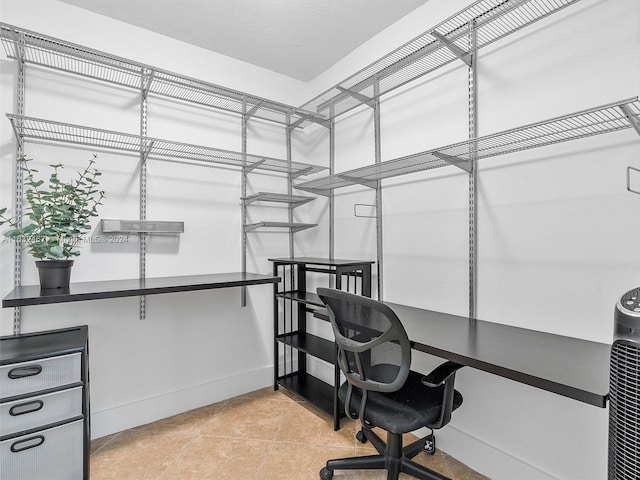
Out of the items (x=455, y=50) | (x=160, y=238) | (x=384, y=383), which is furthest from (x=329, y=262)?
(x=455, y=50)

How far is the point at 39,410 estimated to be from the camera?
1.53 m

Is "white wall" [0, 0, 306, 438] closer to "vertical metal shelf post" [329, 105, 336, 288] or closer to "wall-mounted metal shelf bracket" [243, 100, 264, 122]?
"wall-mounted metal shelf bracket" [243, 100, 264, 122]

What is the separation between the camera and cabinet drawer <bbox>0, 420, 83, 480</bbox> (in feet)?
4.76

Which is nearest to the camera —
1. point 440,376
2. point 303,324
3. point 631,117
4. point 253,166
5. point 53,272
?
point 631,117

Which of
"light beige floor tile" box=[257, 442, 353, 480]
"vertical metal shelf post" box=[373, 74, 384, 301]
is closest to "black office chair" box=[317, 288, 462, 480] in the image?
"light beige floor tile" box=[257, 442, 353, 480]

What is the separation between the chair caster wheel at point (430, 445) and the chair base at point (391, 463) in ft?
0.45

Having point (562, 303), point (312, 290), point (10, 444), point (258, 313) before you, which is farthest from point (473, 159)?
point (10, 444)

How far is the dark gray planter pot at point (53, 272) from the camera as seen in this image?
1.71 meters

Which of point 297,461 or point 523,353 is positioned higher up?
point 523,353

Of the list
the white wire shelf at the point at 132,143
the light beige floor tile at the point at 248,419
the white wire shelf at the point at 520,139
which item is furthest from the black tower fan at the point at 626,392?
the white wire shelf at the point at 132,143

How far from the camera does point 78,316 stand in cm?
207

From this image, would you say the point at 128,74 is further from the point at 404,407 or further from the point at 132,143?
the point at 404,407

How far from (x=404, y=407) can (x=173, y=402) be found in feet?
5.71

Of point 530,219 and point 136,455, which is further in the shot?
point 136,455
